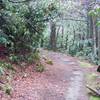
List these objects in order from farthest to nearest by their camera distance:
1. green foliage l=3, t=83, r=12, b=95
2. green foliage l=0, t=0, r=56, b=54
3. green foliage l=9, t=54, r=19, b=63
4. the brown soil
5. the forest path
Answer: green foliage l=9, t=54, r=19, b=63, green foliage l=0, t=0, r=56, b=54, the forest path, the brown soil, green foliage l=3, t=83, r=12, b=95

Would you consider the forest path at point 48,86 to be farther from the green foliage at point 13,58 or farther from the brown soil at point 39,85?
the green foliage at point 13,58

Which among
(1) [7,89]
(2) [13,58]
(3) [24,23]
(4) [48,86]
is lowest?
(4) [48,86]

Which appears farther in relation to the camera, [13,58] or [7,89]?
[13,58]

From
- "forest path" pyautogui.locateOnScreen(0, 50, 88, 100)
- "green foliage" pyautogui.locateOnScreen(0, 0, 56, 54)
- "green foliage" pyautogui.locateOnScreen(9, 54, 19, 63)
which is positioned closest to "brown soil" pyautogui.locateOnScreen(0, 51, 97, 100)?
"forest path" pyautogui.locateOnScreen(0, 50, 88, 100)

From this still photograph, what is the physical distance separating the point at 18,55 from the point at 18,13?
212 cm

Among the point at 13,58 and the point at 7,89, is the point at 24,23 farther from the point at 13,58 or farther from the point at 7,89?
the point at 7,89

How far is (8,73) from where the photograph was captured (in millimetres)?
11273

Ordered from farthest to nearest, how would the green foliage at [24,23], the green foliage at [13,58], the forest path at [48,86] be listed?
the green foliage at [13,58]
the green foliage at [24,23]
the forest path at [48,86]

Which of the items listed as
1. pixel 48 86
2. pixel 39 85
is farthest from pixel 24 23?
pixel 48 86

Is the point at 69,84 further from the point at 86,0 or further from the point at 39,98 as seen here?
the point at 86,0

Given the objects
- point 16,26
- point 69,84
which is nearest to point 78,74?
point 69,84

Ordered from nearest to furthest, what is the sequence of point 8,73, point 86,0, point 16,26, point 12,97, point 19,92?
point 12,97 < point 19,92 < point 8,73 < point 16,26 < point 86,0

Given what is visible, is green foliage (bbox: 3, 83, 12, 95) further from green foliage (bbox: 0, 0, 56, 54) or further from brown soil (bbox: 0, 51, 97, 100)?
green foliage (bbox: 0, 0, 56, 54)

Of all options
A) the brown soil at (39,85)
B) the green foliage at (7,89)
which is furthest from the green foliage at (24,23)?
the green foliage at (7,89)
